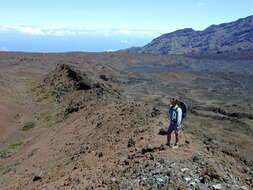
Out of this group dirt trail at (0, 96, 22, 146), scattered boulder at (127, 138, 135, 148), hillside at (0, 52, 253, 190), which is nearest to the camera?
hillside at (0, 52, 253, 190)

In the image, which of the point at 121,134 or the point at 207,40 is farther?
the point at 207,40

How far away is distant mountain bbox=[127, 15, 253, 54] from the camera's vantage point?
132 meters

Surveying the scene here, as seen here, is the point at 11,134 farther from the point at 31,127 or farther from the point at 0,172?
the point at 0,172

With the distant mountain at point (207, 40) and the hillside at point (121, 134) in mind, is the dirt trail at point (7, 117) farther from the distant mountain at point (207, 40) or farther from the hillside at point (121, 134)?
the distant mountain at point (207, 40)

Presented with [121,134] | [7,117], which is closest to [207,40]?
[7,117]

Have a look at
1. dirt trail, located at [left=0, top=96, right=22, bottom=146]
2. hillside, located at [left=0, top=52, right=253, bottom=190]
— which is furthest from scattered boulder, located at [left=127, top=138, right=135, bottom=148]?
dirt trail, located at [left=0, top=96, right=22, bottom=146]

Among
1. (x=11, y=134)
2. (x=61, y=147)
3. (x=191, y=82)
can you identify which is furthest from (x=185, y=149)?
(x=191, y=82)

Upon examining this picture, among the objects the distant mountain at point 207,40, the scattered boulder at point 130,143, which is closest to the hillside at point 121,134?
the scattered boulder at point 130,143

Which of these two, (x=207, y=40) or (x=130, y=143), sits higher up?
(x=130, y=143)

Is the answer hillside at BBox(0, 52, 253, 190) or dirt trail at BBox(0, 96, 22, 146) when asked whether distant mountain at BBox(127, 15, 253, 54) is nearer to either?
hillside at BBox(0, 52, 253, 190)

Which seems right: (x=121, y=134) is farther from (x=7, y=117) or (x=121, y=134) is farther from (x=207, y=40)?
(x=207, y=40)

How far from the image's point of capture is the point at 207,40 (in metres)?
147

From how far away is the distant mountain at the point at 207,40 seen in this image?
132 metres

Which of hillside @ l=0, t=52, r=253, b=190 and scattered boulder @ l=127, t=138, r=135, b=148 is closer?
hillside @ l=0, t=52, r=253, b=190
